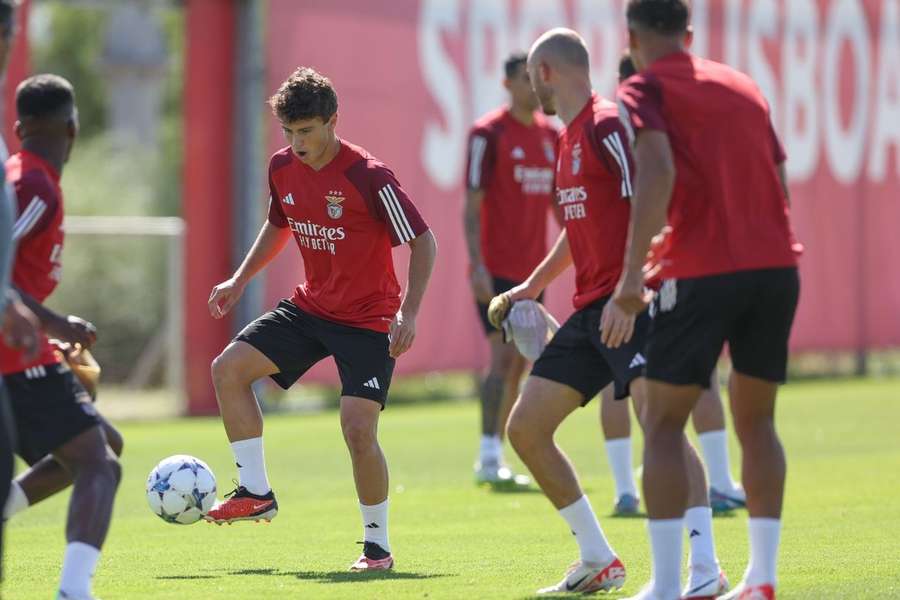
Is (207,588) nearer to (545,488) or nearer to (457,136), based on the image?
(545,488)

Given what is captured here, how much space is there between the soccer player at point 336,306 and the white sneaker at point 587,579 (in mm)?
1177

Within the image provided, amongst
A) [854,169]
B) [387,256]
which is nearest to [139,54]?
[854,169]

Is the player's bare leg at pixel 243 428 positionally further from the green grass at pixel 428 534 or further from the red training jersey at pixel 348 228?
the red training jersey at pixel 348 228

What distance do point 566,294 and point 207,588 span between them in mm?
14353

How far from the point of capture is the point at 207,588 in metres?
7.40

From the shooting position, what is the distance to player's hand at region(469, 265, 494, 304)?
480 inches

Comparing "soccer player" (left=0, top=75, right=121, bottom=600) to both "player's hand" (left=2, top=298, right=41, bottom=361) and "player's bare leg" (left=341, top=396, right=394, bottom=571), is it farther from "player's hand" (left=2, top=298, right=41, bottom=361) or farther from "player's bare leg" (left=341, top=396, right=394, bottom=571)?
"player's bare leg" (left=341, top=396, right=394, bottom=571)

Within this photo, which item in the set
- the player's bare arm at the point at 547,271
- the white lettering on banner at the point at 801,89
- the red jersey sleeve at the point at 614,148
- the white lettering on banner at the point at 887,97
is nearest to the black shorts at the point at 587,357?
the player's bare arm at the point at 547,271

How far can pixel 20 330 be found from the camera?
18.1 feet

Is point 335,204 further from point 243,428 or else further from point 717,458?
point 717,458

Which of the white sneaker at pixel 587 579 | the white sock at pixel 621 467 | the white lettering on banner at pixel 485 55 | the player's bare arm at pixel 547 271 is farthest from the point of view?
the white lettering on banner at pixel 485 55

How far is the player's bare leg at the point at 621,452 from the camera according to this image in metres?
10.5

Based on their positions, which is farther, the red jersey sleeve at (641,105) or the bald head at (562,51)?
the bald head at (562,51)

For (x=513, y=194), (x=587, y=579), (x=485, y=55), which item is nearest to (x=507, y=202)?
(x=513, y=194)
